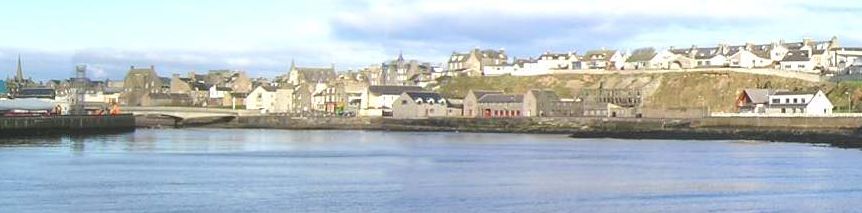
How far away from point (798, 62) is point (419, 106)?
29.5m

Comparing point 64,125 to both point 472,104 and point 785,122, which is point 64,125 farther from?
point 785,122

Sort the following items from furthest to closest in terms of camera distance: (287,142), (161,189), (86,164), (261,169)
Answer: (287,142) → (86,164) → (261,169) → (161,189)

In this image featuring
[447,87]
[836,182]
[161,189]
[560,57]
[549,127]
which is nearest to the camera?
[161,189]

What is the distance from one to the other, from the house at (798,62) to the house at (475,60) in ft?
105

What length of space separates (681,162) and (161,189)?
18.8 meters

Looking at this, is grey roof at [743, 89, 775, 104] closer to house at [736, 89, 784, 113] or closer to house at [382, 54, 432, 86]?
house at [736, 89, 784, 113]

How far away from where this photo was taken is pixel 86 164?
38.2m

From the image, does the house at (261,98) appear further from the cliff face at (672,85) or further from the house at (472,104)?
the house at (472,104)

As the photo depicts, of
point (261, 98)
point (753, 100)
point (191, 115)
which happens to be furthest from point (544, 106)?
point (261, 98)

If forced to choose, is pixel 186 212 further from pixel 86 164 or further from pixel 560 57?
pixel 560 57

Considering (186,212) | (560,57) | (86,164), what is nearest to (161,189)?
(186,212)

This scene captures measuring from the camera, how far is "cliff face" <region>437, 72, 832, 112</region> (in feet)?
280

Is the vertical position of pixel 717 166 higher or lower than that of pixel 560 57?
lower

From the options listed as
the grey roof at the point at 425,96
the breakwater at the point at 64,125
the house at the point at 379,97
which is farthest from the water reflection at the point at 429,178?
the house at the point at 379,97
